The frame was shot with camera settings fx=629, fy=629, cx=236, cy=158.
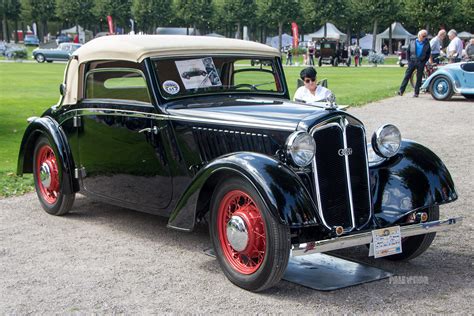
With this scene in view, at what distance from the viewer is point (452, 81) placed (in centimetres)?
1680

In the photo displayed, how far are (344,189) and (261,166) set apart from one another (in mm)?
691

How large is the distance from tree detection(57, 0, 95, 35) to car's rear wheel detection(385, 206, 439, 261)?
73.2 meters

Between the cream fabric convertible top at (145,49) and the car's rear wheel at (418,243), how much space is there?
2.27 m

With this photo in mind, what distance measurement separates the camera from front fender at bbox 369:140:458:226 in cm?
471

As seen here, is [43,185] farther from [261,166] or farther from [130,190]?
[261,166]

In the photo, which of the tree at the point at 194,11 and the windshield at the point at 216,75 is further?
the tree at the point at 194,11

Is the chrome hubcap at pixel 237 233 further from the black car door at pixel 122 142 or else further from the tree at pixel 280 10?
the tree at pixel 280 10

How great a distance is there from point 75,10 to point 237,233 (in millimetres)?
75361

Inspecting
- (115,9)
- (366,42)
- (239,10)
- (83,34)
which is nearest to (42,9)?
(83,34)

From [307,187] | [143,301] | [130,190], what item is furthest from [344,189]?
[130,190]

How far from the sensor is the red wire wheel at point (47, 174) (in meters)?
6.48

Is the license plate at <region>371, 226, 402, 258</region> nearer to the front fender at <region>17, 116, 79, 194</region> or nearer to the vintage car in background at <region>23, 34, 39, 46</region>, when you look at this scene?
the front fender at <region>17, 116, 79, 194</region>

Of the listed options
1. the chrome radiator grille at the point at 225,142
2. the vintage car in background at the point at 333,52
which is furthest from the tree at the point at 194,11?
the chrome radiator grille at the point at 225,142

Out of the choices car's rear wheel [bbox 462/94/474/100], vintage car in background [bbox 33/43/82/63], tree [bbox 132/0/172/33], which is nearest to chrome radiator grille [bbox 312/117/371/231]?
car's rear wheel [bbox 462/94/474/100]
